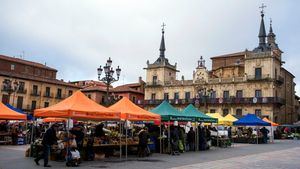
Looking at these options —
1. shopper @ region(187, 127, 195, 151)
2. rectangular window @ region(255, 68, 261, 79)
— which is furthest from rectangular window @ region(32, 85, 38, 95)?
shopper @ region(187, 127, 195, 151)

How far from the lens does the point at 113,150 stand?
1550cm

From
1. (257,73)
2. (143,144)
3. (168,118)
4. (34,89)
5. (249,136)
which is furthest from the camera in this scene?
(34,89)

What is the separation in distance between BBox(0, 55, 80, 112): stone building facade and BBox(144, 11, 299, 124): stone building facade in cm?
1723

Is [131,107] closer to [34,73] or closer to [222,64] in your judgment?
[34,73]

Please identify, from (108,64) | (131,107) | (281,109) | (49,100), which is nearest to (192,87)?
(281,109)

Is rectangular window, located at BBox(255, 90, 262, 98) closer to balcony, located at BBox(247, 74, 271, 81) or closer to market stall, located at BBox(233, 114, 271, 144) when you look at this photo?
balcony, located at BBox(247, 74, 271, 81)

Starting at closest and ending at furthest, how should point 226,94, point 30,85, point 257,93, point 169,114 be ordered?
point 169,114 < point 257,93 < point 30,85 < point 226,94

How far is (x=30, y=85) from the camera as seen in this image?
177 feet

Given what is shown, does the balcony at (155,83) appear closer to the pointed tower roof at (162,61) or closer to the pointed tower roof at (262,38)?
the pointed tower roof at (162,61)

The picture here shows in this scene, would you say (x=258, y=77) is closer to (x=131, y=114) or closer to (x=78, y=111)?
(x=131, y=114)

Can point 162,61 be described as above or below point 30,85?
above

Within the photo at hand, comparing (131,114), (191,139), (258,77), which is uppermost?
(258,77)

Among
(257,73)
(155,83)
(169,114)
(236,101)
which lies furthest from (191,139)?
(155,83)

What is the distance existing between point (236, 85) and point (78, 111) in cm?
4594
